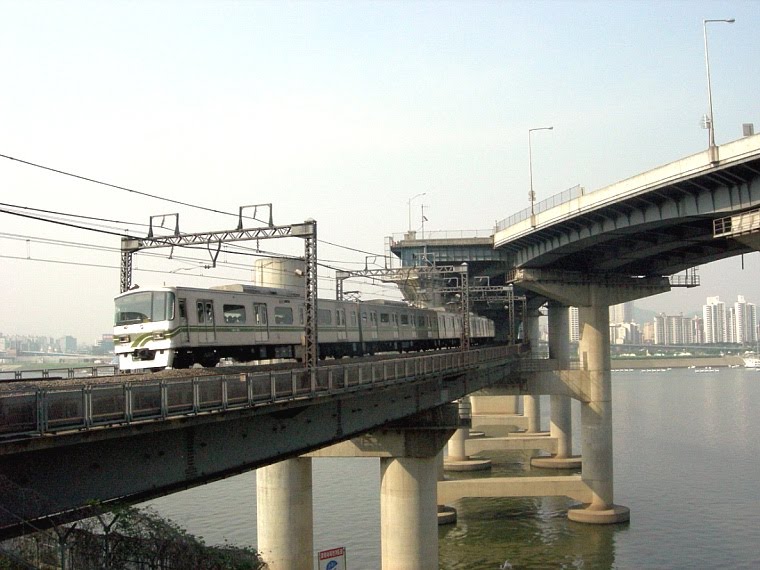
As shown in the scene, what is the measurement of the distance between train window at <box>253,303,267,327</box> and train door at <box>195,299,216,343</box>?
10.4 feet

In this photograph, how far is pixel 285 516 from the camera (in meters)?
37.8

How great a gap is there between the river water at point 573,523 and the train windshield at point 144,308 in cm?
1906

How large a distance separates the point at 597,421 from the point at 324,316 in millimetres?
26042

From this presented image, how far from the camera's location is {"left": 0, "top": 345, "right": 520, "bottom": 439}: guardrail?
1404cm

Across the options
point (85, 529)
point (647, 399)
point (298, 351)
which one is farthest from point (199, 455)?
point (647, 399)

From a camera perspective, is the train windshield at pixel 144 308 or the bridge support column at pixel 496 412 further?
the bridge support column at pixel 496 412

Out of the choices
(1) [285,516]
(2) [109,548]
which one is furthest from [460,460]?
(2) [109,548]

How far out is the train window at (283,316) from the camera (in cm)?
3544

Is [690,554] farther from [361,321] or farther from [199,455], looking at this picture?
[199,455]

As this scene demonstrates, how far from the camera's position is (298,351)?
122 ft

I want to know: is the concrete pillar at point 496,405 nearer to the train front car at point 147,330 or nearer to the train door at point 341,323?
the train door at point 341,323

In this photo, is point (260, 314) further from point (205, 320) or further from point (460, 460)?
point (460, 460)

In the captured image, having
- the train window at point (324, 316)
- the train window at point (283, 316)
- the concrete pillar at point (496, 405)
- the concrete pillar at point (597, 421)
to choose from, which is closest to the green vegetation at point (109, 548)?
the train window at point (283, 316)

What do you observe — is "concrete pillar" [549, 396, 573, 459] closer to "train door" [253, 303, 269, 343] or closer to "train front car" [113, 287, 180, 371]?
"train door" [253, 303, 269, 343]
